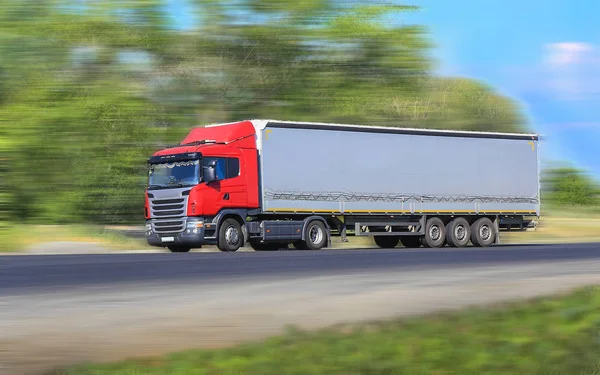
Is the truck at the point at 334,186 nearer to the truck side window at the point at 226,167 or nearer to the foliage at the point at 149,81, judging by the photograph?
the truck side window at the point at 226,167

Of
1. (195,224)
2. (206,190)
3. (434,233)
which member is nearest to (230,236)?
(195,224)

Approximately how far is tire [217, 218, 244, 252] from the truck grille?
1.11 metres

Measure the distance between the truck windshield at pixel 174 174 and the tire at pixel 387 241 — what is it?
9328 mm

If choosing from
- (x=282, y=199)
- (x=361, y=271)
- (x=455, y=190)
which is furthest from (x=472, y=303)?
(x=455, y=190)

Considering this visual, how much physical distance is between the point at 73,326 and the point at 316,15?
A: 3112cm

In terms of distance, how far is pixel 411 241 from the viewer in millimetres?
35531

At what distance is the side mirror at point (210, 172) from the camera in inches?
1139

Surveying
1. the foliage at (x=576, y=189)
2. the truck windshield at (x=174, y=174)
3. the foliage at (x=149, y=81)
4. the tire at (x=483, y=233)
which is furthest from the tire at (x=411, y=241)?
the foliage at (x=576, y=189)

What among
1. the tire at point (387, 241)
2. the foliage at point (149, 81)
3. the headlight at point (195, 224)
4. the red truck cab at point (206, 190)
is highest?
the foliage at point (149, 81)

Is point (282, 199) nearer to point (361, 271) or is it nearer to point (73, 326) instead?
point (361, 271)

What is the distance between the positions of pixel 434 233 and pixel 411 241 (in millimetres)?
1358

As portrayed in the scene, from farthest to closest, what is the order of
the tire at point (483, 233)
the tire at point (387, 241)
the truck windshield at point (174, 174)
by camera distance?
the tire at point (387, 241) < the tire at point (483, 233) < the truck windshield at point (174, 174)

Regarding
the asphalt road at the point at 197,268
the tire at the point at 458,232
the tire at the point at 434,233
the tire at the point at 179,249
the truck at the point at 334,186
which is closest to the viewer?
the asphalt road at the point at 197,268

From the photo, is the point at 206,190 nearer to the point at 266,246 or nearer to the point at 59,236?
the point at 266,246
